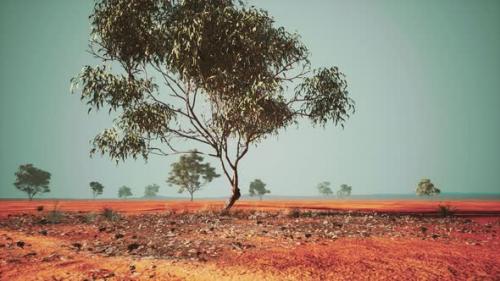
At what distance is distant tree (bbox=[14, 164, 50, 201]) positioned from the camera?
4301 inches

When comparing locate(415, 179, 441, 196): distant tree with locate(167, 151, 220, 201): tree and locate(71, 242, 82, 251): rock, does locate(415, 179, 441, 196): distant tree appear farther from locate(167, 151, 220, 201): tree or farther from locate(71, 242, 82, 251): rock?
locate(71, 242, 82, 251): rock

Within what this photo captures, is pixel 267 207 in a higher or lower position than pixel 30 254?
higher

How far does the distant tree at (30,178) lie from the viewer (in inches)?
4301

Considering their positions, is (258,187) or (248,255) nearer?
(248,255)

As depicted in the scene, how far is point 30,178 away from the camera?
359 ft

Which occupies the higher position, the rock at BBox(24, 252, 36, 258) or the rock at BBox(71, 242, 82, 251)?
the rock at BBox(71, 242, 82, 251)

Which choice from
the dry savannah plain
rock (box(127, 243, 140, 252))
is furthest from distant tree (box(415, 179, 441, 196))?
rock (box(127, 243, 140, 252))

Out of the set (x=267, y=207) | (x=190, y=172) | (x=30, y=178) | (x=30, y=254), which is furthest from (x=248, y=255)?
(x=30, y=178)

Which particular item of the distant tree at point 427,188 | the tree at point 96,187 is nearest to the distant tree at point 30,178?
the tree at point 96,187

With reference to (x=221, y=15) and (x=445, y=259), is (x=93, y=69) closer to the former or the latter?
(x=221, y=15)

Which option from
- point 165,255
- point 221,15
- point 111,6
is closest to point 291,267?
point 165,255

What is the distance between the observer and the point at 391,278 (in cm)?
825

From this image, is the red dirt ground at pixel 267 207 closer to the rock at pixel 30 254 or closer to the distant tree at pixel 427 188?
the rock at pixel 30 254

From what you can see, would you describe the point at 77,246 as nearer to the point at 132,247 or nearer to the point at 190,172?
the point at 132,247
